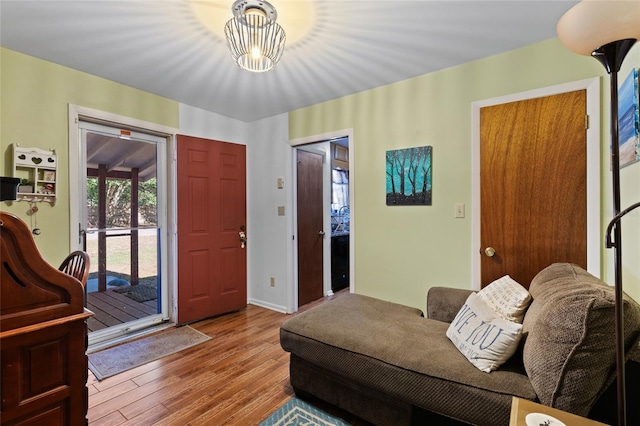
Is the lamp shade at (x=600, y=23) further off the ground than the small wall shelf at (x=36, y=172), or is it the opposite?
the lamp shade at (x=600, y=23)

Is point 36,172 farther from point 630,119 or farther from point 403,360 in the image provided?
point 630,119

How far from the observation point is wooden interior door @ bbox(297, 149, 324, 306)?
146 inches

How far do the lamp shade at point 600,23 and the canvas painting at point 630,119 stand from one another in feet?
1.62

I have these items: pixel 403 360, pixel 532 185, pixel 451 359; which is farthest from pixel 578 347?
pixel 532 185

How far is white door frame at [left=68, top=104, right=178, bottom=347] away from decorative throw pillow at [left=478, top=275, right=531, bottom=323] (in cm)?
293

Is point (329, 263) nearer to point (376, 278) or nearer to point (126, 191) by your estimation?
point (376, 278)

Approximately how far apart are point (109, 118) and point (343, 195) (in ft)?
10.9

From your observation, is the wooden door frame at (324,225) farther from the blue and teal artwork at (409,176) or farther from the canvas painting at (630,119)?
the canvas painting at (630,119)

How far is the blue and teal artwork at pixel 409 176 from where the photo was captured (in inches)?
101

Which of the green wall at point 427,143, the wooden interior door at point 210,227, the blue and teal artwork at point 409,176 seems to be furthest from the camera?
the wooden interior door at point 210,227

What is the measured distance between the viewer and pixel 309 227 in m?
3.86

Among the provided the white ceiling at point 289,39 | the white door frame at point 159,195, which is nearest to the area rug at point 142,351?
the white door frame at point 159,195

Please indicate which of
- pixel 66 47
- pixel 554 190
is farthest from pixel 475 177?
pixel 66 47

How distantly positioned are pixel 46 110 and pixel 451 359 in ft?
11.0
